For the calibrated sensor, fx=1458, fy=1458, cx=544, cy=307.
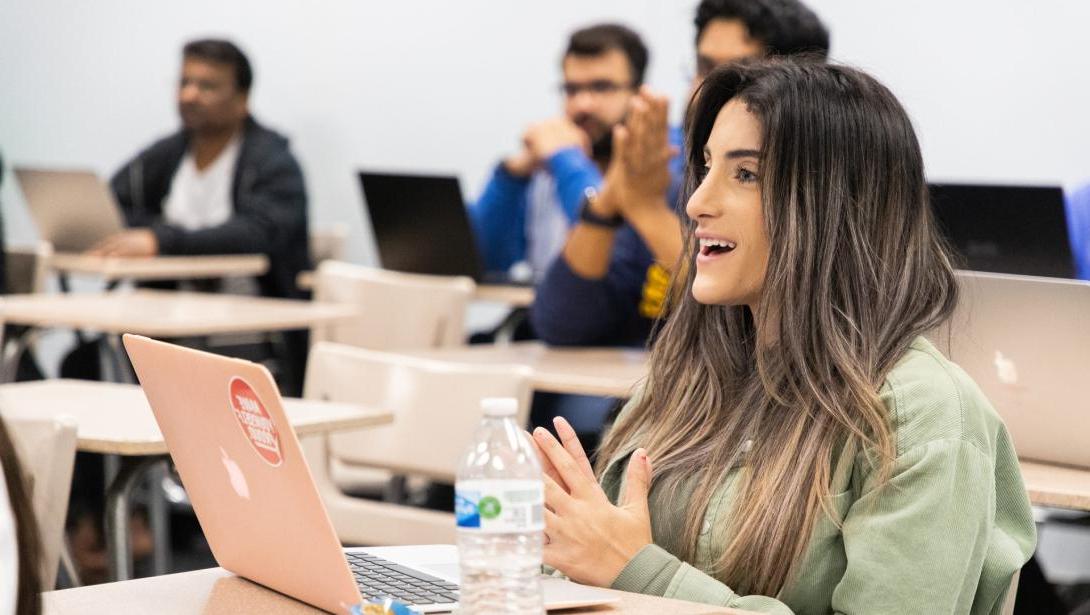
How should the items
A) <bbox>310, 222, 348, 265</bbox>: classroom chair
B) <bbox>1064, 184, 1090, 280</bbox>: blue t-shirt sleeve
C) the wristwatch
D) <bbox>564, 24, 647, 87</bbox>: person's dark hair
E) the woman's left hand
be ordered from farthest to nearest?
1. <bbox>310, 222, 348, 265</bbox>: classroom chair
2. <bbox>564, 24, 647, 87</bbox>: person's dark hair
3. the wristwatch
4. <bbox>1064, 184, 1090, 280</bbox>: blue t-shirt sleeve
5. the woman's left hand

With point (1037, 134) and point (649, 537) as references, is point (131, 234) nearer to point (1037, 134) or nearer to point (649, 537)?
point (1037, 134)

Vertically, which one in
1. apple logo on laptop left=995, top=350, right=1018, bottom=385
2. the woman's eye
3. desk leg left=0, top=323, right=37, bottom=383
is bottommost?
desk leg left=0, top=323, right=37, bottom=383

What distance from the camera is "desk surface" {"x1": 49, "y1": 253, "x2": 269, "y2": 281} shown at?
4.69 meters

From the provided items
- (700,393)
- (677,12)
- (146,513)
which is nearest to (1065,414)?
(700,393)

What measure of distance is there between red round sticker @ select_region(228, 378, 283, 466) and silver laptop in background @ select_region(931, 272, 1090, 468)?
1.26m

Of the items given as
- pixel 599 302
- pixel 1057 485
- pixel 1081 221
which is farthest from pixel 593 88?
pixel 1057 485

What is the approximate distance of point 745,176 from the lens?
1.65 m

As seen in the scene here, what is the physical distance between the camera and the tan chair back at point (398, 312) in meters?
3.76

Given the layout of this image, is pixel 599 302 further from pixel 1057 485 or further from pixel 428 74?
pixel 428 74

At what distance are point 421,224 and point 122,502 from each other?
2.35 metres

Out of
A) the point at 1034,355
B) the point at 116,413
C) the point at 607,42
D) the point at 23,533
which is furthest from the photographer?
the point at 607,42

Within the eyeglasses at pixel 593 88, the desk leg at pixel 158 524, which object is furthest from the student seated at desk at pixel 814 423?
the eyeglasses at pixel 593 88

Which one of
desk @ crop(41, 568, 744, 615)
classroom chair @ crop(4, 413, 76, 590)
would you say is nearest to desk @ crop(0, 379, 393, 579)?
classroom chair @ crop(4, 413, 76, 590)

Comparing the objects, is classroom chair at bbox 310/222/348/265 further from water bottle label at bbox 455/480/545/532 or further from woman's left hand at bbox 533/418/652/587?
water bottle label at bbox 455/480/545/532
